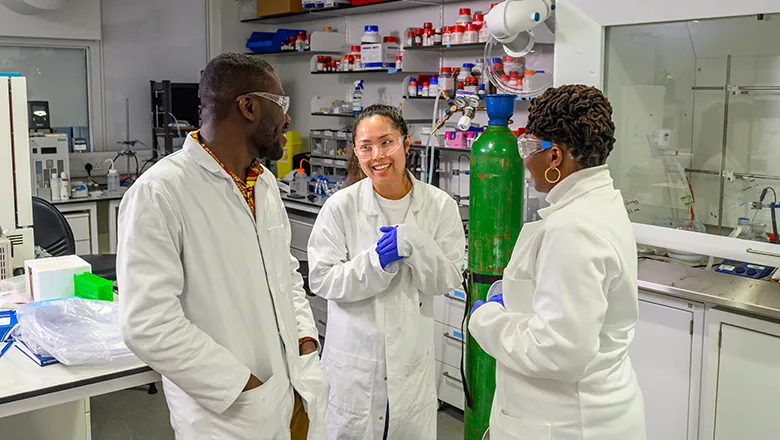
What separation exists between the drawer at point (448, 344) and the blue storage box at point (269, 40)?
2.74 metres

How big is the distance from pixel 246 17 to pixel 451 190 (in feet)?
8.52

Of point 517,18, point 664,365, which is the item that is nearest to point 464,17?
point 517,18

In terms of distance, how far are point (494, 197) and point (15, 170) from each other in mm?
1719

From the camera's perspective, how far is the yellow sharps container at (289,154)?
512 cm

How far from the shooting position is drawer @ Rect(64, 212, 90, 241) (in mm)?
4656

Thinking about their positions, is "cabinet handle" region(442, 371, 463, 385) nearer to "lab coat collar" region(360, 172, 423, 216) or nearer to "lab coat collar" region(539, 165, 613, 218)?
"lab coat collar" region(360, 172, 423, 216)

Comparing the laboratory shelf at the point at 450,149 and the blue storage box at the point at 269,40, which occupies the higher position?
the blue storage box at the point at 269,40

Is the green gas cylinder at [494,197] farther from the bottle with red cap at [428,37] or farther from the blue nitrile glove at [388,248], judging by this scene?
the bottle with red cap at [428,37]

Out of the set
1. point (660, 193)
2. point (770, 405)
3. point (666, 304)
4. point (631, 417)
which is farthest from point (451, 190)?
point (631, 417)

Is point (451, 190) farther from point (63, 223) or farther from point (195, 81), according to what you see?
point (195, 81)

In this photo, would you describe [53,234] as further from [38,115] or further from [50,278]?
[38,115]

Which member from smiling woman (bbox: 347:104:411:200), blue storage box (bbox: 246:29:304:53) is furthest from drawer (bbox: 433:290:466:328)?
blue storage box (bbox: 246:29:304:53)

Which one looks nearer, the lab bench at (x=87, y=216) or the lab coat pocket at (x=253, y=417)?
the lab coat pocket at (x=253, y=417)

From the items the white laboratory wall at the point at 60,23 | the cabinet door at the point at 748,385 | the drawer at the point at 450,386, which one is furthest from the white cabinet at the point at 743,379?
the white laboratory wall at the point at 60,23
